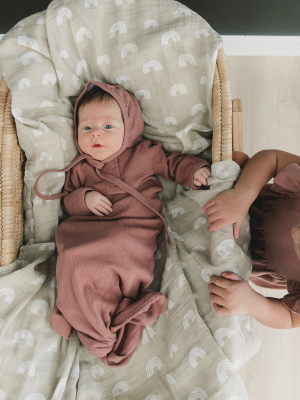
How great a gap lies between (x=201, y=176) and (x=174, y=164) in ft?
0.37

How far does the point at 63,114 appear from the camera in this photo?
116 centimetres

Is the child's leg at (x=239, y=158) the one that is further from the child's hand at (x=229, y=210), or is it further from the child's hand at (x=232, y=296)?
the child's hand at (x=232, y=296)

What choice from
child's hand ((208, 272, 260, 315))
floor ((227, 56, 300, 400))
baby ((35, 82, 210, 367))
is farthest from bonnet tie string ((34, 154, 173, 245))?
floor ((227, 56, 300, 400))

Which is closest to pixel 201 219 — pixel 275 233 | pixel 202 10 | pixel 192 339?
pixel 275 233

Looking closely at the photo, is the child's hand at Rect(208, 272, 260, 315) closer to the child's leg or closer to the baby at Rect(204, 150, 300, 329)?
the baby at Rect(204, 150, 300, 329)

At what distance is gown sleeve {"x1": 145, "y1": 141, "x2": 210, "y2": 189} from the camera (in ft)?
3.54

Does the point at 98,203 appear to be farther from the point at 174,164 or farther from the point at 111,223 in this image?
the point at 174,164

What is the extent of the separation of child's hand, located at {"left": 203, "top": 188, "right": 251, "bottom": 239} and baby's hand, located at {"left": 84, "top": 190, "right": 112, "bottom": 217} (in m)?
0.29

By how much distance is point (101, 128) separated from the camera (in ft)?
3.46

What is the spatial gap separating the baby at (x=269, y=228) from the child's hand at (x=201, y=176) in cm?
8

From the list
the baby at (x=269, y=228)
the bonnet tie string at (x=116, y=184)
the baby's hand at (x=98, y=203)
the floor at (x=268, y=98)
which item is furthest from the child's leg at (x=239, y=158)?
the floor at (x=268, y=98)

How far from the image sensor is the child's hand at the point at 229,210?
37.2 inches

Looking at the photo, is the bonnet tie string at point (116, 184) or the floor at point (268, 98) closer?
the bonnet tie string at point (116, 184)

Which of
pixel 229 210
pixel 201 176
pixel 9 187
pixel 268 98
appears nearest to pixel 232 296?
pixel 229 210
